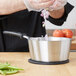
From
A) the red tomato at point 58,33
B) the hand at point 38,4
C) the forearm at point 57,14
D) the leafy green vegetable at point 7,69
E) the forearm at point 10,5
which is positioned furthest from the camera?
the red tomato at point 58,33

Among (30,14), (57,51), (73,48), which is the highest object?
(30,14)

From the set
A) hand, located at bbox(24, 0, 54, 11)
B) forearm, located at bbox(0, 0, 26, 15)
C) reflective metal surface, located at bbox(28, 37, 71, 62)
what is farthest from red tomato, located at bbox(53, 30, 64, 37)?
reflective metal surface, located at bbox(28, 37, 71, 62)

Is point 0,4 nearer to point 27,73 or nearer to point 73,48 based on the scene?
point 27,73

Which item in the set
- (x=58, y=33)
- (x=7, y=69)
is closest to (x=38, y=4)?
(x=7, y=69)

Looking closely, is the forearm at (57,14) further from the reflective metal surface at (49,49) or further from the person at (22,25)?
the reflective metal surface at (49,49)

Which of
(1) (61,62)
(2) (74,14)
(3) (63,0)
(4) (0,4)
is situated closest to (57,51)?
(1) (61,62)

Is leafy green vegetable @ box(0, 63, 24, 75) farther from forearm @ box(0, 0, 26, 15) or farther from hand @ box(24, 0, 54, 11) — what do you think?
forearm @ box(0, 0, 26, 15)

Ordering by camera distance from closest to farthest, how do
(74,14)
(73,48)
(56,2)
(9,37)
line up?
(56,2), (9,37), (73,48), (74,14)

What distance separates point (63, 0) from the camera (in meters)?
1.31

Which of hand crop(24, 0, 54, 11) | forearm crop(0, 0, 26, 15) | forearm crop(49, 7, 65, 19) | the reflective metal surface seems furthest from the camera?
forearm crop(49, 7, 65, 19)

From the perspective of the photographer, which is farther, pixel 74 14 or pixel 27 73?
pixel 74 14

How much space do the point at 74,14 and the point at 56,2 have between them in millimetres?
2660

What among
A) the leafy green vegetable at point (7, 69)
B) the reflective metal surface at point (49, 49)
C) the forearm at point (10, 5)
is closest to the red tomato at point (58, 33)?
the forearm at point (10, 5)

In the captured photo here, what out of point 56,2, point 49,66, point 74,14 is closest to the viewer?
point 49,66
